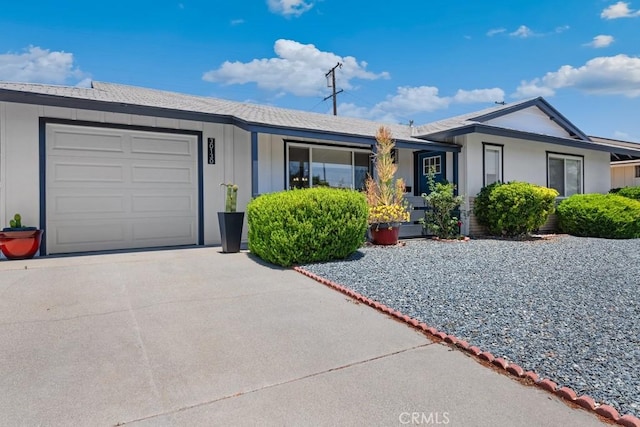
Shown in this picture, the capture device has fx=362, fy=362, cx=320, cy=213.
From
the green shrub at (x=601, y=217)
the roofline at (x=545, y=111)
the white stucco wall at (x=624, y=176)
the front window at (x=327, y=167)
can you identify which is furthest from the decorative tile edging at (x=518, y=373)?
the white stucco wall at (x=624, y=176)

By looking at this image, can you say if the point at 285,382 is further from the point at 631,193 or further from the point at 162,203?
the point at 631,193

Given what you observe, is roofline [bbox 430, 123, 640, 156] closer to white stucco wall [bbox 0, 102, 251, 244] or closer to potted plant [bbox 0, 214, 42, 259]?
white stucco wall [bbox 0, 102, 251, 244]

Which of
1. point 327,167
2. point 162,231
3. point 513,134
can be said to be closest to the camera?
point 162,231

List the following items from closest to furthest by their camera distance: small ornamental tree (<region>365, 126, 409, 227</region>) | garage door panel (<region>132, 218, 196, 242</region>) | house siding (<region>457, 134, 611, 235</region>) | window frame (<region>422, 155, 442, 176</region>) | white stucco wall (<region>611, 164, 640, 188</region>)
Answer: garage door panel (<region>132, 218, 196, 242</region>), small ornamental tree (<region>365, 126, 409, 227</region>), house siding (<region>457, 134, 611, 235</region>), window frame (<region>422, 155, 442, 176</region>), white stucco wall (<region>611, 164, 640, 188</region>)

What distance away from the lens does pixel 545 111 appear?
13414 mm

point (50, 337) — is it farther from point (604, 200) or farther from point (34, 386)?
point (604, 200)

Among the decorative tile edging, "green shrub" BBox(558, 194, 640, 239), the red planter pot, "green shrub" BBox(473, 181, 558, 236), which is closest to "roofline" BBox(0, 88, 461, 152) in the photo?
the red planter pot

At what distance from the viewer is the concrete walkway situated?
2.18 meters

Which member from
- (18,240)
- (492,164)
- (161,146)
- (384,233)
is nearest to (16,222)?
(18,240)

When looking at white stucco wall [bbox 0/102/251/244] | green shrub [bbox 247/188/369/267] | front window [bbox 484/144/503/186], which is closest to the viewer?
green shrub [bbox 247/188/369/267]

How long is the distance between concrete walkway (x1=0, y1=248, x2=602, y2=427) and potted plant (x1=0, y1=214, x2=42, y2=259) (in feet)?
6.92

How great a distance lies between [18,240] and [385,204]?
→ 7.26 m

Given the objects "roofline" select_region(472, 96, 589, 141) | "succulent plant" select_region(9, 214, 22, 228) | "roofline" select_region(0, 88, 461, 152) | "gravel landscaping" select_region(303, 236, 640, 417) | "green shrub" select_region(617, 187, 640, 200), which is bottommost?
"gravel landscaping" select_region(303, 236, 640, 417)

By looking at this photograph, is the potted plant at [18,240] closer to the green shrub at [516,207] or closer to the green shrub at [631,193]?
the green shrub at [516,207]
